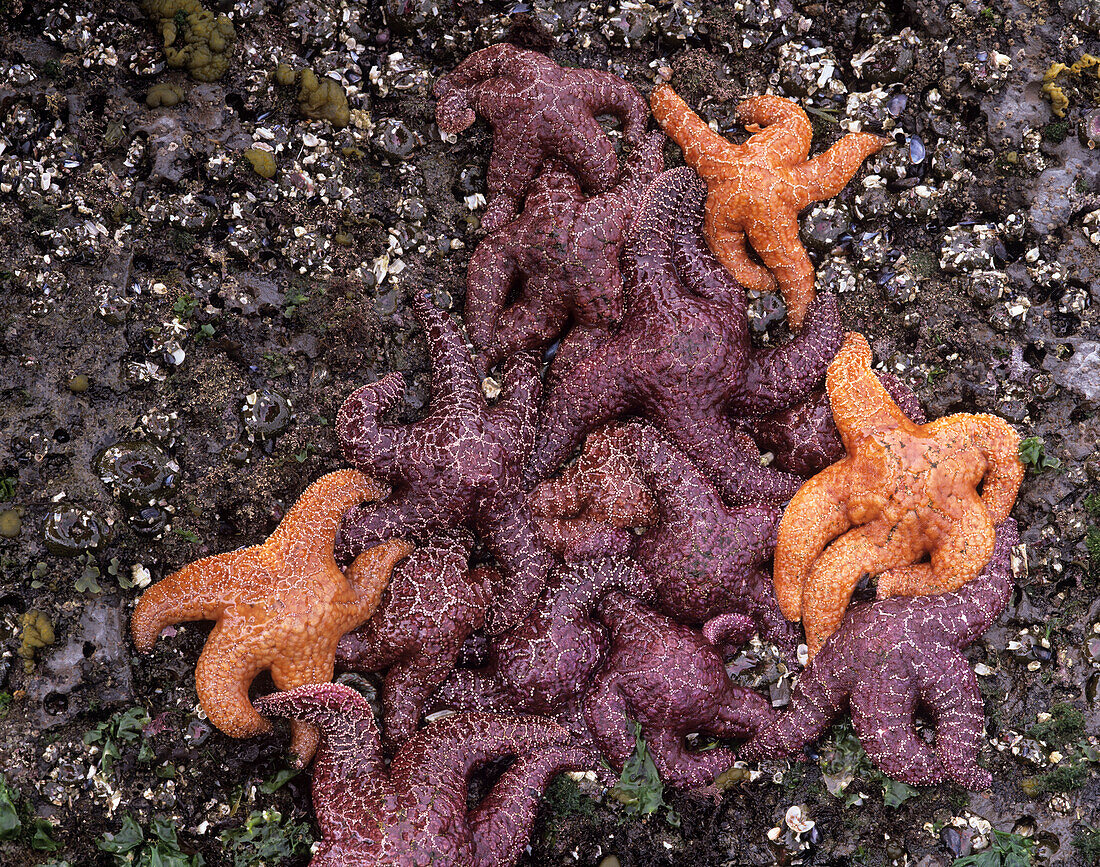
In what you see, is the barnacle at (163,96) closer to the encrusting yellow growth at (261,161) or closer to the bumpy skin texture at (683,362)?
the encrusting yellow growth at (261,161)

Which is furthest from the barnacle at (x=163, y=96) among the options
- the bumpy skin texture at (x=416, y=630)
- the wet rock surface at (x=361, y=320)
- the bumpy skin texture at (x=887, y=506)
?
the bumpy skin texture at (x=887, y=506)

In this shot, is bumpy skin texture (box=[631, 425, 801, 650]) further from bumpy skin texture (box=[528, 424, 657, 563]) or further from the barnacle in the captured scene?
the barnacle

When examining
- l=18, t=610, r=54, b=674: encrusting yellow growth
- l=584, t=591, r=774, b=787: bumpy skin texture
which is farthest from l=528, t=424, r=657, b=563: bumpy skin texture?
l=18, t=610, r=54, b=674: encrusting yellow growth

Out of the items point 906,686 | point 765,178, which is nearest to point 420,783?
point 906,686

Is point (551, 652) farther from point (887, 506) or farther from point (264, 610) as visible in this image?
point (887, 506)

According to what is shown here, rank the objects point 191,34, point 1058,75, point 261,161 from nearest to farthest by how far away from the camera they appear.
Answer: point 191,34, point 261,161, point 1058,75

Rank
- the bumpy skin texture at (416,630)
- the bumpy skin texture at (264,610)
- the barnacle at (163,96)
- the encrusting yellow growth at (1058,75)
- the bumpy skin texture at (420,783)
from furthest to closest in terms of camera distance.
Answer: the encrusting yellow growth at (1058,75) < the barnacle at (163,96) < the bumpy skin texture at (416,630) < the bumpy skin texture at (264,610) < the bumpy skin texture at (420,783)
